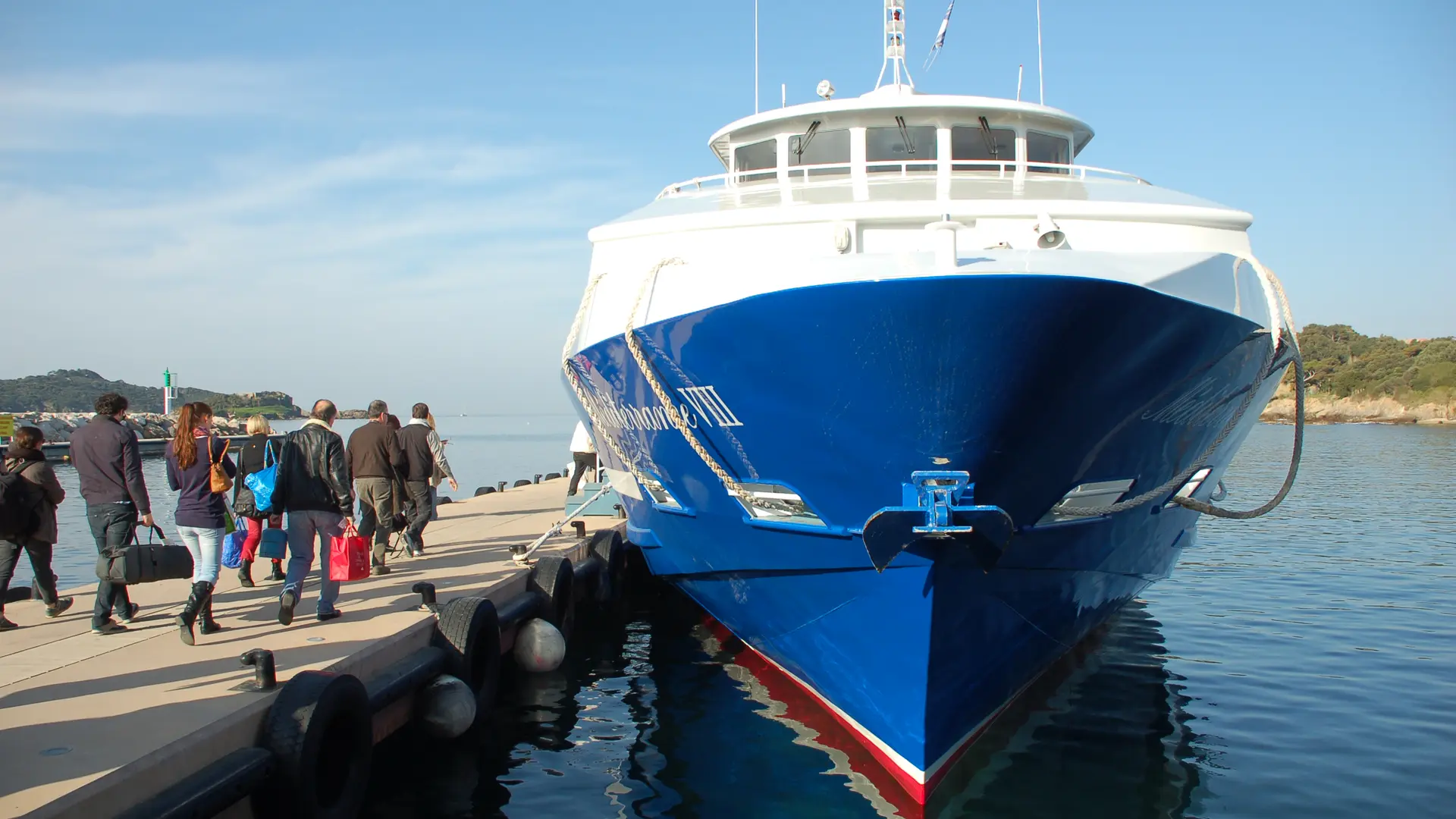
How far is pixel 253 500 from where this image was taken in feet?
25.3

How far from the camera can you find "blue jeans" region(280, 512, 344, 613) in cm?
758

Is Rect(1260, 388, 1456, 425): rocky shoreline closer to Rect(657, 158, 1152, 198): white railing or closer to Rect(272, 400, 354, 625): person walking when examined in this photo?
Rect(657, 158, 1152, 198): white railing

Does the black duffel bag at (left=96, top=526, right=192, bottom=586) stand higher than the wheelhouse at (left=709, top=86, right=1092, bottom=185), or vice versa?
the wheelhouse at (left=709, top=86, right=1092, bottom=185)

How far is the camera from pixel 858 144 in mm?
9789

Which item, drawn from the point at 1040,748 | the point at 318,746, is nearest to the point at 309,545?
the point at 318,746

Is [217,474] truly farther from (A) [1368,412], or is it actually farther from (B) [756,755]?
(A) [1368,412]

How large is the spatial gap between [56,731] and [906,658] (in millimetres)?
4494

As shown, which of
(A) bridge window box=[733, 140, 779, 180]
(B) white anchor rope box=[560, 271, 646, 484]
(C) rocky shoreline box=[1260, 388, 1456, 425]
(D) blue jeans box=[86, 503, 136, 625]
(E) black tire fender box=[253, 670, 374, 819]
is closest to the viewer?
(E) black tire fender box=[253, 670, 374, 819]

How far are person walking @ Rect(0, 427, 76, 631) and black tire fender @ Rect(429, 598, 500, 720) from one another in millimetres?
2900

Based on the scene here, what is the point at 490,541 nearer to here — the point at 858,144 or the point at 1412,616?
the point at 858,144

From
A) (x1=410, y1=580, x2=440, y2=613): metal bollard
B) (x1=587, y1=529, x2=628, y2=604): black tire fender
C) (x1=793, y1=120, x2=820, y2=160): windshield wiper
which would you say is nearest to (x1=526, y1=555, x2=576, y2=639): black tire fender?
(x1=587, y1=529, x2=628, y2=604): black tire fender

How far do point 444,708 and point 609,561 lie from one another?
5.15 meters

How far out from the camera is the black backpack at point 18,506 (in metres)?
7.36

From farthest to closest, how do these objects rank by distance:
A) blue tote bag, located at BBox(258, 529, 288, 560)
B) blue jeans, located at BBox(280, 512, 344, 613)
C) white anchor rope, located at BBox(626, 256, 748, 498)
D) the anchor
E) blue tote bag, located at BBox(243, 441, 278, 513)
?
blue tote bag, located at BBox(258, 529, 288, 560) → blue jeans, located at BBox(280, 512, 344, 613) → blue tote bag, located at BBox(243, 441, 278, 513) → white anchor rope, located at BBox(626, 256, 748, 498) → the anchor
